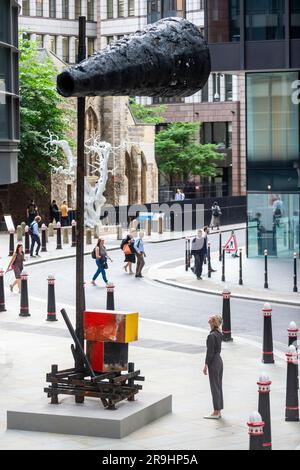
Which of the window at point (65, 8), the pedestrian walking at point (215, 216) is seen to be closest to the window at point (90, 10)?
the window at point (65, 8)

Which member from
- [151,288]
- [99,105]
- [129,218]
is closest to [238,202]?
[129,218]

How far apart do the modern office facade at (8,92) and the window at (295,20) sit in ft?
55.0

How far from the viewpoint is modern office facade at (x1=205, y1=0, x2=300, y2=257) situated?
36844 mm

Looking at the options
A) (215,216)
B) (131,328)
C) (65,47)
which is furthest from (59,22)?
(131,328)

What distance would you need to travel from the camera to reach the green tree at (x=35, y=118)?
2302 inches

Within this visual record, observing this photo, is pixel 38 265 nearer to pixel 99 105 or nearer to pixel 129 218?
pixel 129 218

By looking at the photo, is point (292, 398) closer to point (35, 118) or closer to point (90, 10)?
point (35, 118)

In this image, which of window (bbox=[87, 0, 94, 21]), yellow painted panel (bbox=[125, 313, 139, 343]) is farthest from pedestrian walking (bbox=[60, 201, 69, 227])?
window (bbox=[87, 0, 94, 21])

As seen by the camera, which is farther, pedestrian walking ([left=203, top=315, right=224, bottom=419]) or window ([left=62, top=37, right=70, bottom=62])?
window ([left=62, top=37, right=70, bottom=62])

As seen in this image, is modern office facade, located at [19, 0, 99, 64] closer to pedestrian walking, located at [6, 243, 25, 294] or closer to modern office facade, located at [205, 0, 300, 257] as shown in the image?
modern office facade, located at [205, 0, 300, 257]

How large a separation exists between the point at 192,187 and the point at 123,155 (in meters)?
11.1

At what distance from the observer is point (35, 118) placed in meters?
58.4

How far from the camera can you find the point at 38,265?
39344mm

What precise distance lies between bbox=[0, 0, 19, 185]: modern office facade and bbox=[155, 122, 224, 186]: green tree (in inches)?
2732
